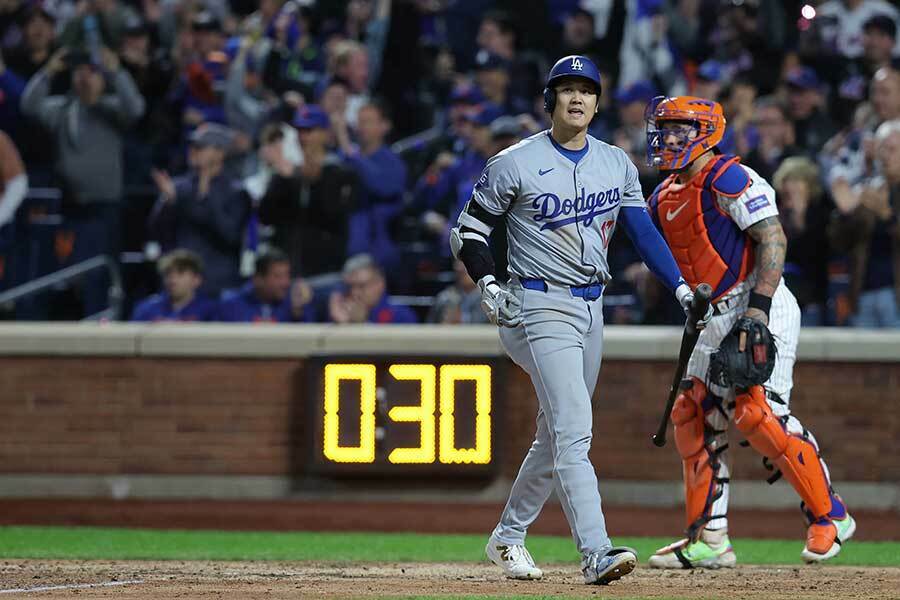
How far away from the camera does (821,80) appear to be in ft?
43.4

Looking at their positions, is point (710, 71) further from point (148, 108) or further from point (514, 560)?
point (514, 560)

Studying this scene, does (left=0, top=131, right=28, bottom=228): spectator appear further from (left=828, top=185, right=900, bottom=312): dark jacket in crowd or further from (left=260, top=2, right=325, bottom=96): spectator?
(left=828, top=185, right=900, bottom=312): dark jacket in crowd

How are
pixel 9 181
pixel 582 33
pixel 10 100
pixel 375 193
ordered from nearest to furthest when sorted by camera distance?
pixel 375 193
pixel 9 181
pixel 582 33
pixel 10 100

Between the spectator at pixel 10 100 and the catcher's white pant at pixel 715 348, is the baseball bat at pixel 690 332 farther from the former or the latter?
the spectator at pixel 10 100

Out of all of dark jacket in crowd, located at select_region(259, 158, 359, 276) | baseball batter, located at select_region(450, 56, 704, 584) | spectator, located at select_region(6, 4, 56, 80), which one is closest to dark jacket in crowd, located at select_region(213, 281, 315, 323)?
dark jacket in crowd, located at select_region(259, 158, 359, 276)

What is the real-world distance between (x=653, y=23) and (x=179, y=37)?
4674 mm

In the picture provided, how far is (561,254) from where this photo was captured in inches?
241

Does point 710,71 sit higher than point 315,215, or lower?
higher

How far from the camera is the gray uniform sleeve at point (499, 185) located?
6.09 meters

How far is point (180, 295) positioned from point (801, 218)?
5.22 meters

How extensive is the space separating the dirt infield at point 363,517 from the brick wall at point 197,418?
33cm

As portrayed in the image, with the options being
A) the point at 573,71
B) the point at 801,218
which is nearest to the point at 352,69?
the point at 801,218

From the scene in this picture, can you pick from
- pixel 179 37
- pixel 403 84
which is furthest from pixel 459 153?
pixel 179 37

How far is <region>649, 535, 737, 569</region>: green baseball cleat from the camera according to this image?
23.4ft
